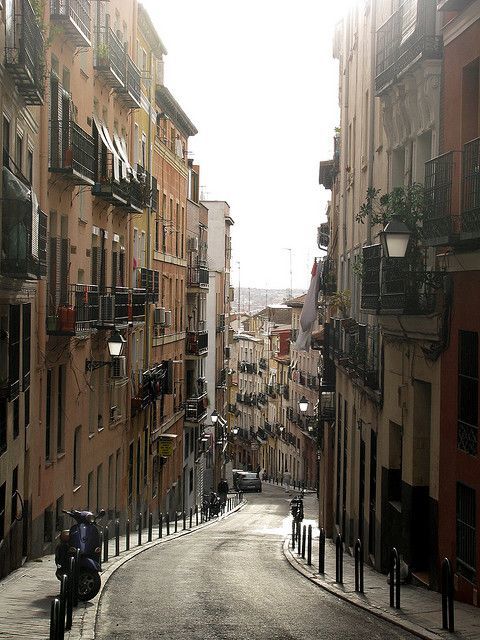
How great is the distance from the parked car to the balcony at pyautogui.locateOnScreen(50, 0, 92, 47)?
52.3 meters

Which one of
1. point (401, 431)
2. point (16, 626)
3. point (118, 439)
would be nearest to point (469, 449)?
point (401, 431)

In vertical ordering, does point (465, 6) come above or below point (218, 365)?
above

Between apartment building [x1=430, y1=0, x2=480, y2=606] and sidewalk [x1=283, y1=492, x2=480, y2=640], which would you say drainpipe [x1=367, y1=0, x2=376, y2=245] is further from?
apartment building [x1=430, y1=0, x2=480, y2=606]

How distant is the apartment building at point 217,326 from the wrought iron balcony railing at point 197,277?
15.6 meters

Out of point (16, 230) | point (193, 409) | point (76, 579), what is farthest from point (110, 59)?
point (193, 409)

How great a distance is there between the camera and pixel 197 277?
57.5 m

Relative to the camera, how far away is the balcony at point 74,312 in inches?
968

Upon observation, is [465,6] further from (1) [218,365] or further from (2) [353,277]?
(1) [218,365]

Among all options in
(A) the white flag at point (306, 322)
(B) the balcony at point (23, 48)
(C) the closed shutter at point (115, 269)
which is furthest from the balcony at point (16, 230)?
(A) the white flag at point (306, 322)

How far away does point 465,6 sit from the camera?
16.0 m

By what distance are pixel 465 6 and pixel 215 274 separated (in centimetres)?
6431

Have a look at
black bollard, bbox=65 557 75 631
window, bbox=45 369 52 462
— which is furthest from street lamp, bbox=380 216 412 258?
window, bbox=45 369 52 462

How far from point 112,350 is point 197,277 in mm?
29644

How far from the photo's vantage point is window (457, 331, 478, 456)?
1634 cm
